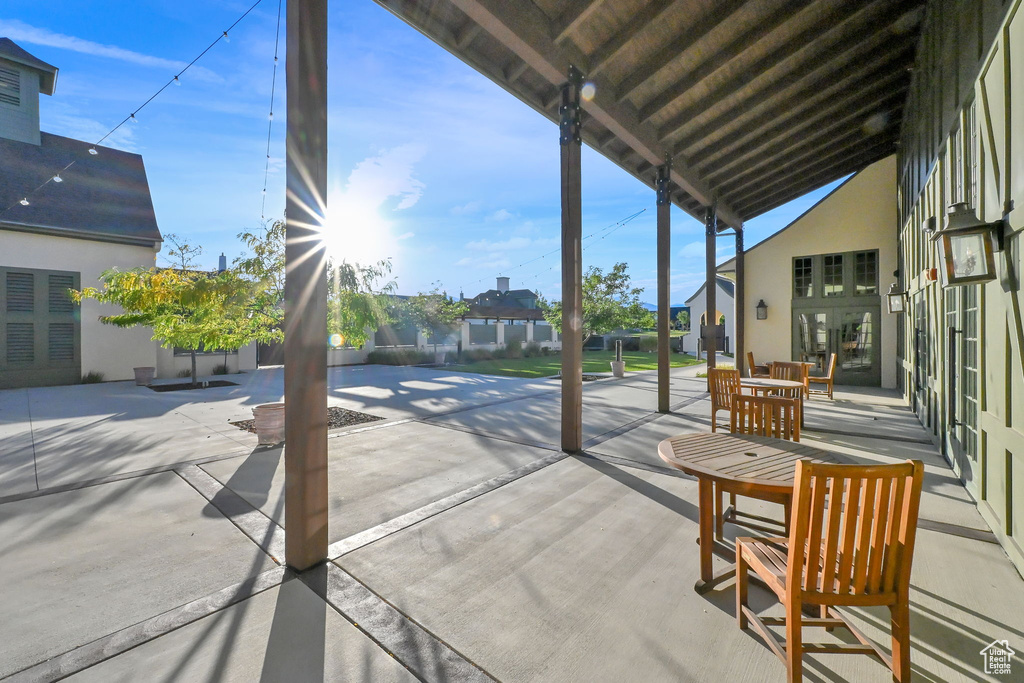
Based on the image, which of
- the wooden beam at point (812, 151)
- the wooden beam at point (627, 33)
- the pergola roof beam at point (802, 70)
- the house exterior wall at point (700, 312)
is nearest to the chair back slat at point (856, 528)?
the wooden beam at point (627, 33)

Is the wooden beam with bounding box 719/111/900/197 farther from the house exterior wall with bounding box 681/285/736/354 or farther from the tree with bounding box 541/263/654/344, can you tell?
the house exterior wall with bounding box 681/285/736/354

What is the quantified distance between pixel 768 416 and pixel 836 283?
942 centimetres

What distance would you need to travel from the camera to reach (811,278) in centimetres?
1078

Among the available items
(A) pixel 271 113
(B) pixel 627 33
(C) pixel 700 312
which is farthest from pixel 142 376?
(C) pixel 700 312

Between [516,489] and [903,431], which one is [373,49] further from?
[903,431]

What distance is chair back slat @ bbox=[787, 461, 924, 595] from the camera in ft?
5.09

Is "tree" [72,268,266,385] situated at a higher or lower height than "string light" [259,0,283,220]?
lower

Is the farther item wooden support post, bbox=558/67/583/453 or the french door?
the french door

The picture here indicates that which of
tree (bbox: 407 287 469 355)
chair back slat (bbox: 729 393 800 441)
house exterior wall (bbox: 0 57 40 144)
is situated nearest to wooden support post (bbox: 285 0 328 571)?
chair back slat (bbox: 729 393 800 441)

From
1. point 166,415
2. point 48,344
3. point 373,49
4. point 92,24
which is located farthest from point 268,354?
point 373,49

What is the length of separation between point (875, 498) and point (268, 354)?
739 inches

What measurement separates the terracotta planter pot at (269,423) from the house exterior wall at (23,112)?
576 inches

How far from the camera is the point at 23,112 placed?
41.0 feet

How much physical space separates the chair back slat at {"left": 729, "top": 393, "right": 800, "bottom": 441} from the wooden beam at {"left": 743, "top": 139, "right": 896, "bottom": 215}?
8760 mm
